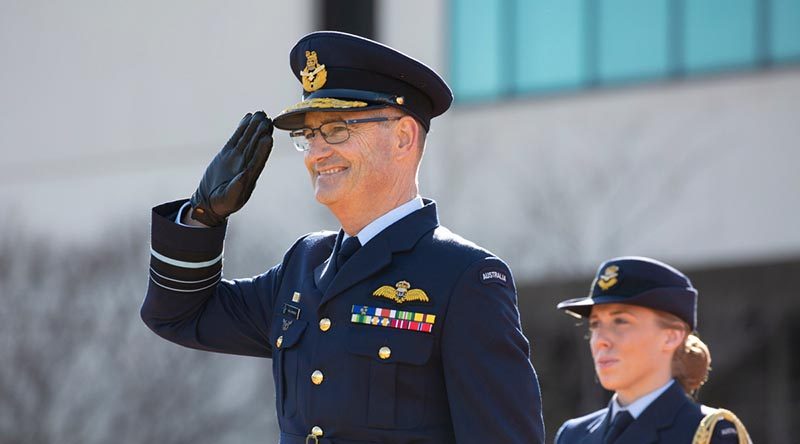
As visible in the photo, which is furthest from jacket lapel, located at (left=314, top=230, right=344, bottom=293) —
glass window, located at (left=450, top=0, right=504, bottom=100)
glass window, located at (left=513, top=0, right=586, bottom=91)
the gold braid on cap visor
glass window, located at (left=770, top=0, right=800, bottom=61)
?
glass window, located at (left=450, top=0, right=504, bottom=100)

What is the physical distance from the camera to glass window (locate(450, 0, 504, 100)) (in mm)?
23781

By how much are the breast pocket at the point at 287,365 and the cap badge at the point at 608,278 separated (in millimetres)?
1849

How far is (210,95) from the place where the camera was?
2619 cm

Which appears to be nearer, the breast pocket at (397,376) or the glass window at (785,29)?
the breast pocket at (397,376)

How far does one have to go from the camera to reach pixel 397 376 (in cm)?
433

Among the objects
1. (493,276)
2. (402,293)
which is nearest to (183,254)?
(402,293)

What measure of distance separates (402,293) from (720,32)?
18254 mm

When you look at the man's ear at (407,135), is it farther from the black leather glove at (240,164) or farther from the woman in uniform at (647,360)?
the woman in uniform at (647,360)

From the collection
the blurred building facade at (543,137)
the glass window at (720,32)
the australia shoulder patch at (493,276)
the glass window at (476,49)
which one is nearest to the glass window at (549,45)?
the blurred building facade at (543,137)

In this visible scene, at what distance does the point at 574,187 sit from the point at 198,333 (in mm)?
18160

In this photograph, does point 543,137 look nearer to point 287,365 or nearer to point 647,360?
point 647,360

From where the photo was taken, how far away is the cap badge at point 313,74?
465 centimetres

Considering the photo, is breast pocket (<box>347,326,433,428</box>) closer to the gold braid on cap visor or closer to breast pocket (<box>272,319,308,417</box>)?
breast pocket (<box>272,319,308,417</box>)

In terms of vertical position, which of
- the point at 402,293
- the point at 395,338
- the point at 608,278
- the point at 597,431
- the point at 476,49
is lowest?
the point at 597,431
